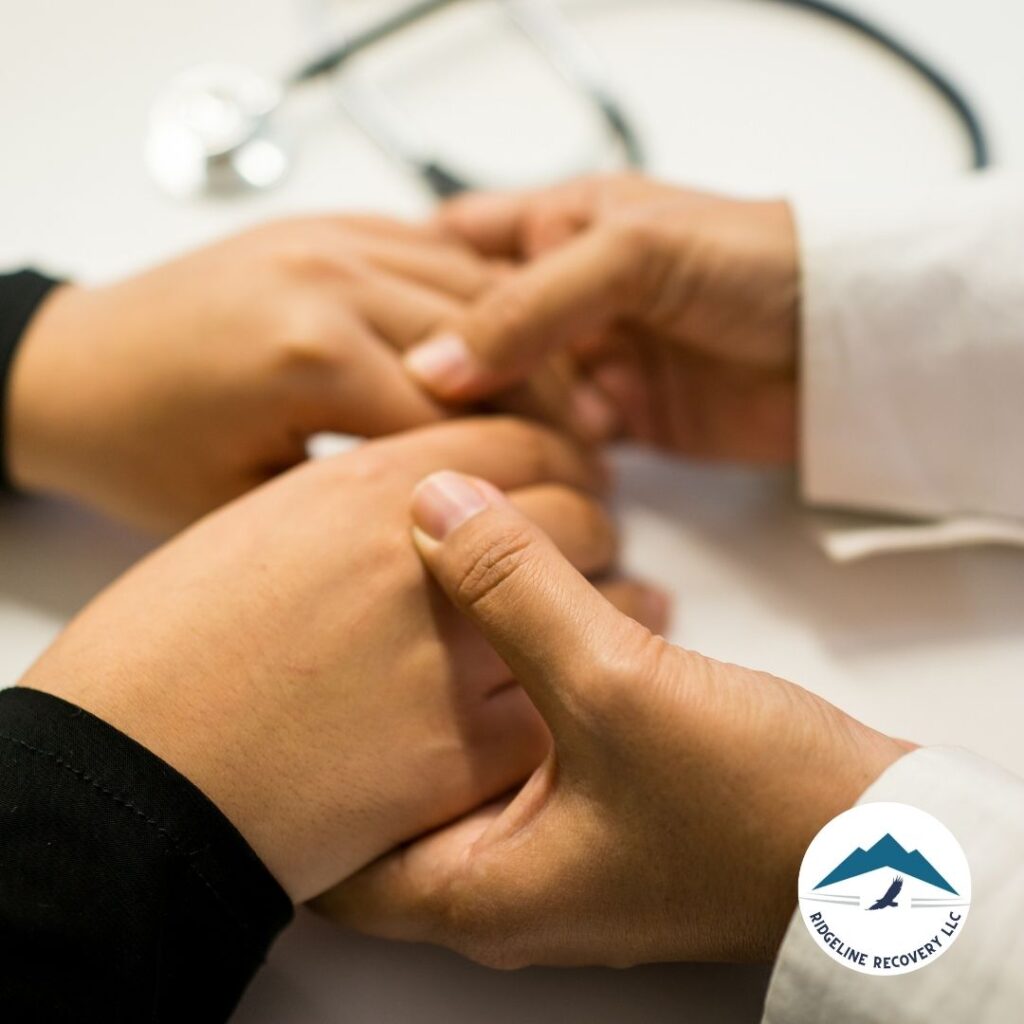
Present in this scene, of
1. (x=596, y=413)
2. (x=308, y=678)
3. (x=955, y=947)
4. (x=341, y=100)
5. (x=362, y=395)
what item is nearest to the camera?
(x=955, y=947)

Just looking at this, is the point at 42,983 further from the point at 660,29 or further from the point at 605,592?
the point at 660,29

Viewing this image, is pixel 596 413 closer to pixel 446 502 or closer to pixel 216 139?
pixel 446 502

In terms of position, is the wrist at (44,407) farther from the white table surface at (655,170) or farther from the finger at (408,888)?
the finger at (408,888)

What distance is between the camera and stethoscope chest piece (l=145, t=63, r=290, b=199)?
0.79 metres

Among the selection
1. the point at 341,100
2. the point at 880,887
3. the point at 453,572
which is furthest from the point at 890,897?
the point at 341,100

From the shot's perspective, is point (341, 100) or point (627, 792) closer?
point (627, 792)

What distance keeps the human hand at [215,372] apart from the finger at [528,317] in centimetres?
2

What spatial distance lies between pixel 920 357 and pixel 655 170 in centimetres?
28

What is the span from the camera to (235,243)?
62 cm

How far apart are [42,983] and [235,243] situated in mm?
413

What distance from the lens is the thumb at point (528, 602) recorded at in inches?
15.8

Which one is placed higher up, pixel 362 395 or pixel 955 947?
pixel 362 395

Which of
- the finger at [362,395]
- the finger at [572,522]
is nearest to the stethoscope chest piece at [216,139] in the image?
the finger at [362,395]

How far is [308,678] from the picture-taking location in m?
0.47
